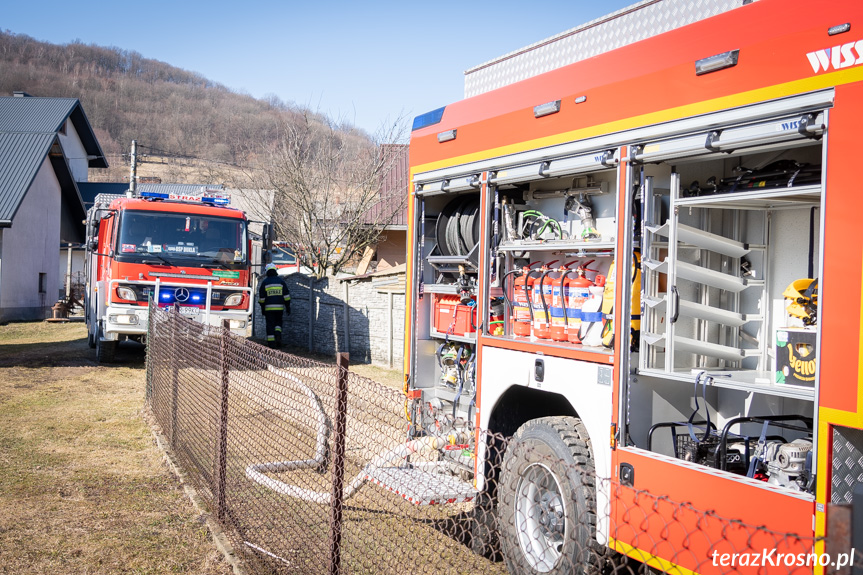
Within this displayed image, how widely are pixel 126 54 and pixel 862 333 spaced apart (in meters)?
119

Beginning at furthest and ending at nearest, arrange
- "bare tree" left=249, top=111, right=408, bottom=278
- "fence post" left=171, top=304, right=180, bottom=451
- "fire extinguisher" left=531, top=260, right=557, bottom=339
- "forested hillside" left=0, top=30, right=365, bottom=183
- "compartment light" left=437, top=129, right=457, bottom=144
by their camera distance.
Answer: "forested hillside" left=0, top=30, right=365, bottom=183
"bare tree" left=249, top=111, right=408, bottom=278
"fence post" left=171, top=304, right=180, bottom=451
"compartment light" left=437, top=129, right=457, bottom=144
"fire extinguisher" left=531, top=260, right=557, bottom=339

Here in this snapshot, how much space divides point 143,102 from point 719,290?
329 feet

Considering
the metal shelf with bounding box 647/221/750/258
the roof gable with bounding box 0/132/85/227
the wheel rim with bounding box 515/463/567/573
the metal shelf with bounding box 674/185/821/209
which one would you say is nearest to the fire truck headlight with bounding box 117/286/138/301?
the wheel rim with bounding box 515/463/567/573

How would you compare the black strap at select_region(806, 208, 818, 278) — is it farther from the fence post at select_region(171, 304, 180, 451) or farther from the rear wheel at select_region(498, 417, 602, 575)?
the fence post at select_region(171, 304, 180, 451)

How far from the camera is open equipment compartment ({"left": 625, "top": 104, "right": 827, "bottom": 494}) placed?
364 centimetres

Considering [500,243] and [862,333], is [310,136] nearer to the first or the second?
[500,243]

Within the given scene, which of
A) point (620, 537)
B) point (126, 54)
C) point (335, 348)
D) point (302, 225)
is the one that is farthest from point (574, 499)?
point (126, 54)

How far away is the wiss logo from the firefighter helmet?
1.00 meters

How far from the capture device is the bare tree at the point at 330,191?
2372cm

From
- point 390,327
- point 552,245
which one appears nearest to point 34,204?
point 390,327

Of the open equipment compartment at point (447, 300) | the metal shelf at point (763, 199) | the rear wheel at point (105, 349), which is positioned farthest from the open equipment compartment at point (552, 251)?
the rear wheel at point (105, 349)

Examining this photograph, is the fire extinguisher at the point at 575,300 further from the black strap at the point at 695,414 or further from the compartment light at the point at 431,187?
the compartment light at the point at 431,187

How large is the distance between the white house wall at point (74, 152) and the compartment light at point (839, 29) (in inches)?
1392

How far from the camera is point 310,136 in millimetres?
25891
